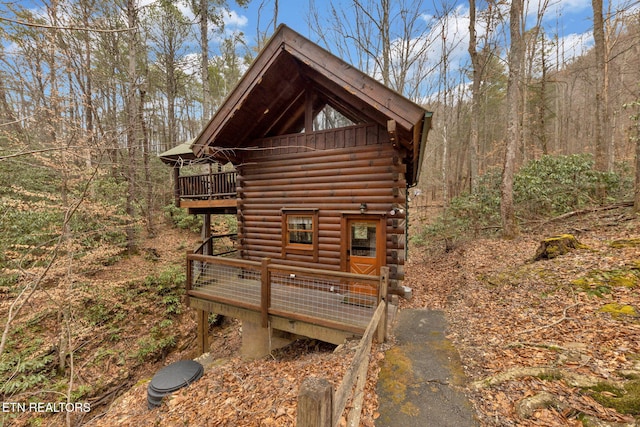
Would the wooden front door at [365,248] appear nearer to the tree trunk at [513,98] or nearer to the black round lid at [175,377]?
the black round lid at [175,377]

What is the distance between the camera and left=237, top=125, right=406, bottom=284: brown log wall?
6.66 meters

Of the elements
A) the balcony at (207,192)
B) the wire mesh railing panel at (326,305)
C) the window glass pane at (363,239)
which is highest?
the balcony at (207,192)

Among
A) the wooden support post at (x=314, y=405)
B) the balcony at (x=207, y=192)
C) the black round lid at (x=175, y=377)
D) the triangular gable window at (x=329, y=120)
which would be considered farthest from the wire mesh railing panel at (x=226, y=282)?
the wooden support post at (x=314, y=405)

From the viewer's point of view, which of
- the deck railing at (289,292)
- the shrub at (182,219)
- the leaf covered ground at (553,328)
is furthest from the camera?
the shrub at (182,219)

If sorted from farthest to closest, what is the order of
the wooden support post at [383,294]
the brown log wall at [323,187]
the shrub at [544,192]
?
the shrub at [544,192]
the brown log wall at [323,187]
the wooden support post at [383,294]

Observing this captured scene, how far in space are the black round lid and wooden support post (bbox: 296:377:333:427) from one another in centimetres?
420

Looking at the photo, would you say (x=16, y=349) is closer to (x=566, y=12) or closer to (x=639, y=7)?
(x=639, y=7)

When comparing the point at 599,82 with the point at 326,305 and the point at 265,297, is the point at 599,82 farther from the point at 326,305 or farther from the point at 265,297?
the point at 265,297

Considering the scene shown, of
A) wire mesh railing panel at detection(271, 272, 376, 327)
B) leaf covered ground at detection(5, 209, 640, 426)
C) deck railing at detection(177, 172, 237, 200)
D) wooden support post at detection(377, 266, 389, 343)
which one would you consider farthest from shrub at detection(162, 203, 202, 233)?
wooden support post at detection(377, 266, 389, 343)

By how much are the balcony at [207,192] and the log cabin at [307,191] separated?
119cm

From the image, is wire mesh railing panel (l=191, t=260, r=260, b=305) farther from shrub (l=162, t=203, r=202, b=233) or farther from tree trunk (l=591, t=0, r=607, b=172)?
tree trunk (l=591, t=0, r=607, b=172)

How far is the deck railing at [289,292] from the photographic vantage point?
208 inches

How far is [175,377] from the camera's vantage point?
4863 millimetres

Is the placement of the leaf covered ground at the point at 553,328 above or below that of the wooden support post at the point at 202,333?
above
